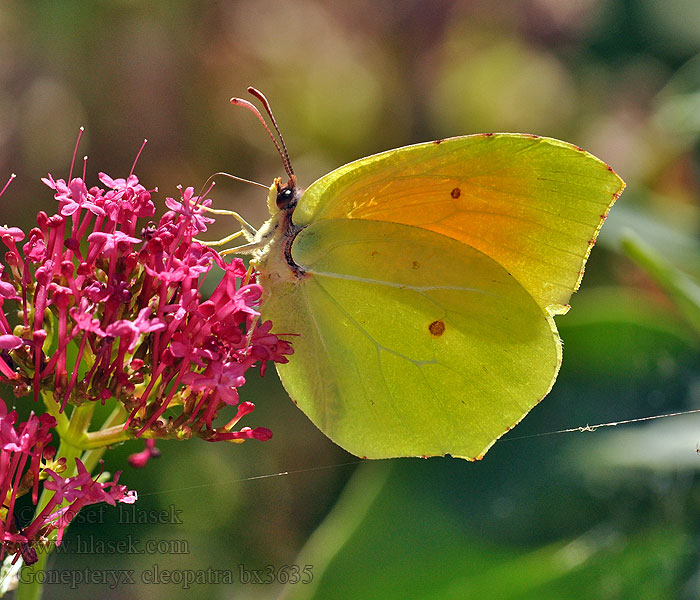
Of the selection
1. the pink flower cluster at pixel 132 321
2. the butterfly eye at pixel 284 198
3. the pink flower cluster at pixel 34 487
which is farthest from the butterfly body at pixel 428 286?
the pink flower cluster at pixel 34 487

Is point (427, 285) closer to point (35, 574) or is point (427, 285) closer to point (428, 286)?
point (428, 286)

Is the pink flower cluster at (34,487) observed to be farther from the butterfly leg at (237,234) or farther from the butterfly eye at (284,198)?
the butterfly eye at (284,198)

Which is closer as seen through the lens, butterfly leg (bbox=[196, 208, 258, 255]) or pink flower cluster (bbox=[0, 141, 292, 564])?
pink flower cluster (bbox=[0, 141, 292, 564])

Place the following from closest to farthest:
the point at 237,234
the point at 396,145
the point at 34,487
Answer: the point at 34,487, the point at 237,234, the point at 396,145

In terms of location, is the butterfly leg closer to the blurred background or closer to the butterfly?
the butterfly

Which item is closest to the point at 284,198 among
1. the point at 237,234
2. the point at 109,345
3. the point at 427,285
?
the point at 237,234

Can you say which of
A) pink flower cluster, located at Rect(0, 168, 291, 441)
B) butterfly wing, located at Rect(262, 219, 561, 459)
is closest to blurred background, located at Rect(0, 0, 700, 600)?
butterfly wing, located at Rect(262, 219, 561, 459)

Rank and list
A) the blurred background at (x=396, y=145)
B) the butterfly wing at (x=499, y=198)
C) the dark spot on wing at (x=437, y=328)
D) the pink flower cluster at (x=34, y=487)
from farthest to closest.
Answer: the blurred background at (x=396, y=145)
the dark spot on wing at (x=437, y=328)
the butterfly wing at (x=499, y=198)
the pink flower cluster at (x=34, y=487)
